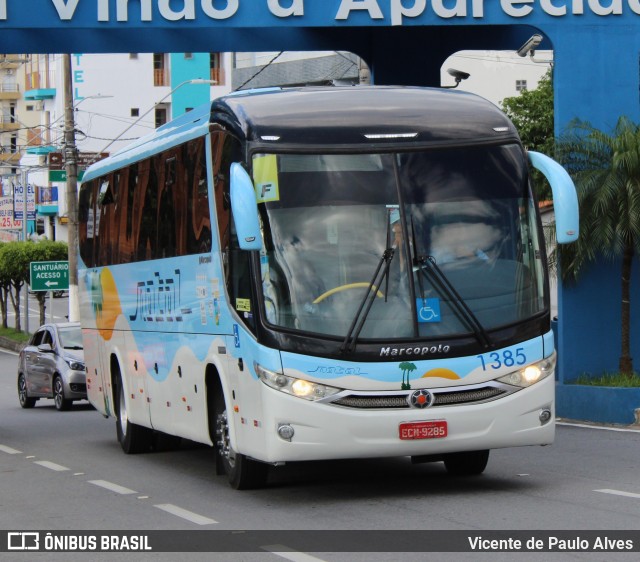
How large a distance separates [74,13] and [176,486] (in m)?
7.63

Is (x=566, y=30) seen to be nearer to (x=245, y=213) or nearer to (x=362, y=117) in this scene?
(x=362, y=117)

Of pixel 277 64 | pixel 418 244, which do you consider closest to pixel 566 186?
pixel 418 244

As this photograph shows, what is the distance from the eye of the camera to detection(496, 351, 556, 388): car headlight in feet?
38.0

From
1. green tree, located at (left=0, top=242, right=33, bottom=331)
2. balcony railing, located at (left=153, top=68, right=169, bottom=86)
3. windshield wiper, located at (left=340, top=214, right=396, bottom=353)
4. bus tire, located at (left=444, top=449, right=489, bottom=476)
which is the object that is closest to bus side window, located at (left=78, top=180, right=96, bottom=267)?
bus tire, located at (left=444, top=449, right=489, bottom=476)

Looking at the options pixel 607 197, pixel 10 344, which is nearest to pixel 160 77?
pixel 10 344

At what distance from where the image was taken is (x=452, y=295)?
11477 mm

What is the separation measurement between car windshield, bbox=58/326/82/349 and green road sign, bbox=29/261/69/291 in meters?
18.3

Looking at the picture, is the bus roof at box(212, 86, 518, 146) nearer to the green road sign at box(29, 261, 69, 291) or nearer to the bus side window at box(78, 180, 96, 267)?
the bus side window at box(78, 180, 96, 267)

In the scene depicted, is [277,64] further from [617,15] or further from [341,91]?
[341,91]

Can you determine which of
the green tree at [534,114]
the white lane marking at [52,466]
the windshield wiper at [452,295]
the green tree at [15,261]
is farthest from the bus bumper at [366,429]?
the green tree at [534,114]

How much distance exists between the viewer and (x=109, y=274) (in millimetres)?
17656

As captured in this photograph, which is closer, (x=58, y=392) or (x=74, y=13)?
(x=74, y=13)

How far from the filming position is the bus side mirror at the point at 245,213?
36.3ft

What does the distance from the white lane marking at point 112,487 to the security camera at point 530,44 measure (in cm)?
873
